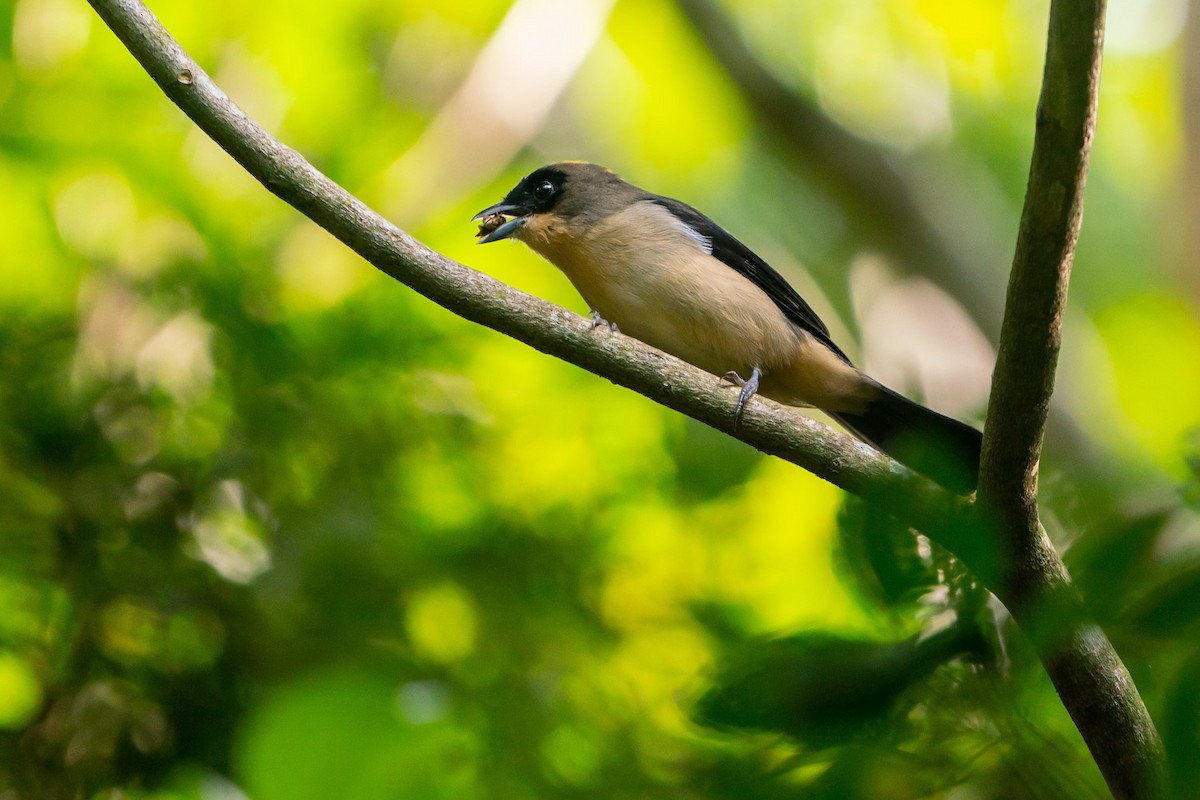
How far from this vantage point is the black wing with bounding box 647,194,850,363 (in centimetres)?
467

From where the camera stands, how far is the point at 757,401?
2.79 meters

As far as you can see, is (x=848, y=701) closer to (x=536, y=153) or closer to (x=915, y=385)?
(x=915, y=385)

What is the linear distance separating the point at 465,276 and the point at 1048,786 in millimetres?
1712

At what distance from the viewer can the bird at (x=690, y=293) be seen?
4215 millimetres

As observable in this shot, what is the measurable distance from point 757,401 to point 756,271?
2049mm

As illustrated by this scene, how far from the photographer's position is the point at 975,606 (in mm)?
1251

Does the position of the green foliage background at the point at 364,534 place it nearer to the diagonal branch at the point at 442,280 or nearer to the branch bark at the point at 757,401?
the branch bark at the point at 757,401

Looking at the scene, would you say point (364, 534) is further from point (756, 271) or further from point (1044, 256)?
point (756, 271)

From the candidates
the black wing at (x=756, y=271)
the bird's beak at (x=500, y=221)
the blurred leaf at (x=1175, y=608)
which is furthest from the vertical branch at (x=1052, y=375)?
the bird's beak at (x=500, y=221)

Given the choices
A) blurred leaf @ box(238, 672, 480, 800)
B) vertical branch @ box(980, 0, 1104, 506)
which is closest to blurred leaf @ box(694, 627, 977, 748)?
blurred leaf @ box(238, 672, 480, 800)

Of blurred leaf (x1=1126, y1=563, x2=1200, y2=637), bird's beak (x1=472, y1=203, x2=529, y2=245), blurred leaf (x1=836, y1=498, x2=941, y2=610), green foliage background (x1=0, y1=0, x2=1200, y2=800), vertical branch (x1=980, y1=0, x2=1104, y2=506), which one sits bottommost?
green foliage background (x1=0, y1=0, x2=1200, y2=800)

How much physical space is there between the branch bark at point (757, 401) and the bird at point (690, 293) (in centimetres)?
127

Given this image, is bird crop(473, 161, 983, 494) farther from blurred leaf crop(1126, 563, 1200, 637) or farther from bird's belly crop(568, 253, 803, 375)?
blurred leaf crop(1126, 563, 1200, 637)

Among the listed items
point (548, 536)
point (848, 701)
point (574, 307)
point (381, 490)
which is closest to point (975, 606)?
point (848, 701)
